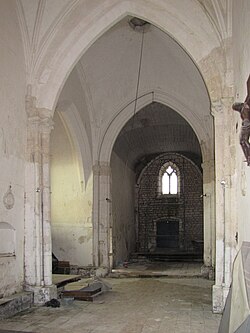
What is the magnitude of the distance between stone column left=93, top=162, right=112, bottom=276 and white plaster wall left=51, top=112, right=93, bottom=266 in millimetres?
202

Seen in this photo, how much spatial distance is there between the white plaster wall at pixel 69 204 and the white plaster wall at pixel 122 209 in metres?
2.73

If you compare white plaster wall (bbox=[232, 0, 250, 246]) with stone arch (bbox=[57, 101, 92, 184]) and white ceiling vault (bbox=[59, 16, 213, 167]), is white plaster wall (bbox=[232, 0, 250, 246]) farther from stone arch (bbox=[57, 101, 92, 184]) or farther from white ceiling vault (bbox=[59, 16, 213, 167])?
stone arch (bbox=[57, 101, 92, 184])

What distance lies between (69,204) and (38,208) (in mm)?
5424

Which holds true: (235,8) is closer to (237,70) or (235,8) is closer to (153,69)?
(237,70)

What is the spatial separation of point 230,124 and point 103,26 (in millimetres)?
3522

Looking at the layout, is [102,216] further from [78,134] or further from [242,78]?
[242,78]

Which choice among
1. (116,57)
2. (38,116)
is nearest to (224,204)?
(38,116)

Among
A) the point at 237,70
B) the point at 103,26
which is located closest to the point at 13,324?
the point at 237,70

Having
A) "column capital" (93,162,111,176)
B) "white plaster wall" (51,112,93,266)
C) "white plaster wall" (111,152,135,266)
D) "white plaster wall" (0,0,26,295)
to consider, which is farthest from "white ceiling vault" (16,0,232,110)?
"white plaster wall" (111,152,135,266)

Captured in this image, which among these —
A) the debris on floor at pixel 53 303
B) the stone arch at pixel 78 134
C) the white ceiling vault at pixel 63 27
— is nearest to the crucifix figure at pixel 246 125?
the white ceiling vault at pixel 63 27

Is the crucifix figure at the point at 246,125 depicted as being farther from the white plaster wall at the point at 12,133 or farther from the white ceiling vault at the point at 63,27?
the white plaster wall at the point at 12,133

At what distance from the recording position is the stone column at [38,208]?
8.15 meters

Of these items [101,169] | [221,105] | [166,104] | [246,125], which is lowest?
[246,125]

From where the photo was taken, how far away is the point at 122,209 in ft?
61.3
